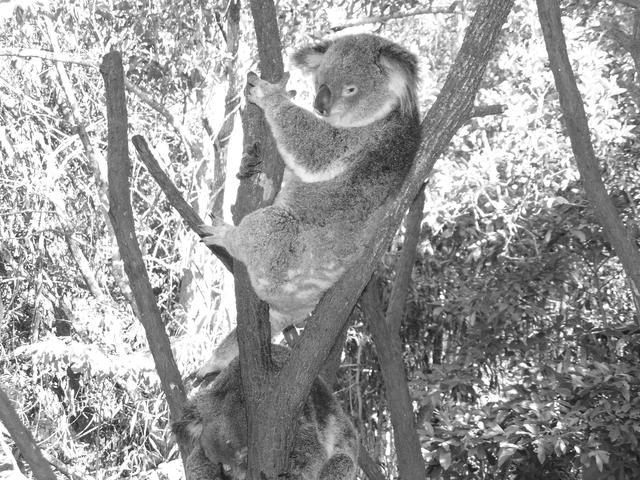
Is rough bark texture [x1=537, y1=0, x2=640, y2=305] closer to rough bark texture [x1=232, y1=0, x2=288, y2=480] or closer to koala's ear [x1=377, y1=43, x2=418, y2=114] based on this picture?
koala's ear [x1=377, y1=43, x2=418, y2=114]

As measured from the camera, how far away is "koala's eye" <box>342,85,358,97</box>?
3096 mm

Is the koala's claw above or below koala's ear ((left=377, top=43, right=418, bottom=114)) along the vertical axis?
below

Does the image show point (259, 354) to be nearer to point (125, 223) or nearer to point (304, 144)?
point (125, 223)

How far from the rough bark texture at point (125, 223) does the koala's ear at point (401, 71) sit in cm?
95

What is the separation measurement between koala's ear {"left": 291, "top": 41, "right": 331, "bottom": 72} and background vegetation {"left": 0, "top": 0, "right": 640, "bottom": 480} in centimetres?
69

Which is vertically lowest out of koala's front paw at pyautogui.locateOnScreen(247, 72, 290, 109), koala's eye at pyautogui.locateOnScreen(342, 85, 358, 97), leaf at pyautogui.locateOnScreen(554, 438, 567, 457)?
leaf at pyautogui.locateOnScreen(554, 438, 567, 457)

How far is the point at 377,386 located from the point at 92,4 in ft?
11.6

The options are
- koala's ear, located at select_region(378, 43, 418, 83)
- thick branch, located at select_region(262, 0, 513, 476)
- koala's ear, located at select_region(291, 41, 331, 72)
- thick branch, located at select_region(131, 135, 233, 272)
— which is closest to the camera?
thick branch, located at select_region(262, 0, 513, 476)

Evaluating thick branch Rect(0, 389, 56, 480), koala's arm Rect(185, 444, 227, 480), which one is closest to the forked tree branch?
koala's arm Rect(185, 444, 227, 480)

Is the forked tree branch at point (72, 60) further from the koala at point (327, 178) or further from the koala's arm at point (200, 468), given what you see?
the koala's arm at point (200, 468)

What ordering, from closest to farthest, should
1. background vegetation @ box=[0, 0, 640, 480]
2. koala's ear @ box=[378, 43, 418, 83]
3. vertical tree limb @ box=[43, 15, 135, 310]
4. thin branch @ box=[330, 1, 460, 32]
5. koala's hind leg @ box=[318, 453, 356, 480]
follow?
koala's hind leg @ box=[318, 453, 356, 480] → koala's ear @ box=[378, 43, 418, 83] → background vegetation @ box=[0, 0, 640, 480] → thin branch @ box=[330, 1, 460, 32] → vertical tree limb @ box=[43, 15, 135, 310]

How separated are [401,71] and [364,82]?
0.47 ft

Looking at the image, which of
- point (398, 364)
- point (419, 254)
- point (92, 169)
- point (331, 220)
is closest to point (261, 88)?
point (331, 220)

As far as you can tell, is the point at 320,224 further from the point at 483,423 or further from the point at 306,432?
the point at 483,423
